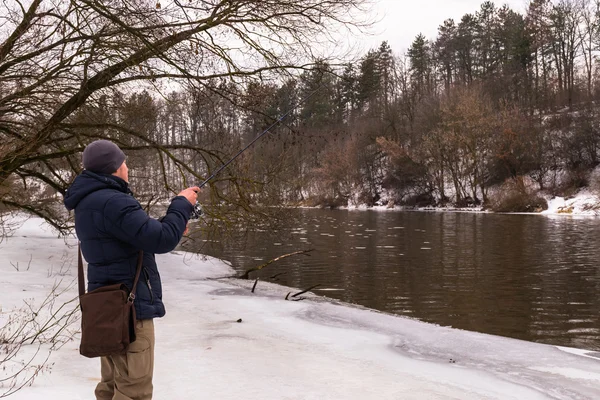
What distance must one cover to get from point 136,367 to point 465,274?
12856mm

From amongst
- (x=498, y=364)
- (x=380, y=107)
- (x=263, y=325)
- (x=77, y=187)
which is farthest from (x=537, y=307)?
(x=380, y=107)

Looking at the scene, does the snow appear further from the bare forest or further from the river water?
the bare forest

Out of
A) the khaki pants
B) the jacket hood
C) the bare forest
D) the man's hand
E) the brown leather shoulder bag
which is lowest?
the khaki pants

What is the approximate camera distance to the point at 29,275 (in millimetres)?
10852

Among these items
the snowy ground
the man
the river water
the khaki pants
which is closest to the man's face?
the man

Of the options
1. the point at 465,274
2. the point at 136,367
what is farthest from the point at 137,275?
the point at 465,274

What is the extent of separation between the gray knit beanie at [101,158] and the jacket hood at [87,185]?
34 millimetres

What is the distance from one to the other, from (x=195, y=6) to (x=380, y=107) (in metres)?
56.0

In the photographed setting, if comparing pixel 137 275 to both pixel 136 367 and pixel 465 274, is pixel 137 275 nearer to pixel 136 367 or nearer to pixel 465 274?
pixel 136 367

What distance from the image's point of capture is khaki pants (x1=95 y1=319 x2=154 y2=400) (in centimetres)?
292

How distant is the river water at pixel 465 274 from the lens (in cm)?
972

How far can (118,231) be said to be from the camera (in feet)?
9.05

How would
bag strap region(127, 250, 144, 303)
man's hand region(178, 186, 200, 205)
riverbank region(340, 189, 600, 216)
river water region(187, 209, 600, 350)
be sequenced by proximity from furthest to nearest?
riverbank region(340, 189, 600, 216)
river water region(187, 209, 600, 350)
man's hand region(178, 186, 200, 205)
bag strap region(127, 250, 144, 303)

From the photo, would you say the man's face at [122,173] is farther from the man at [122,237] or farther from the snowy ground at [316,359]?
the snowy ground at [316,359]
